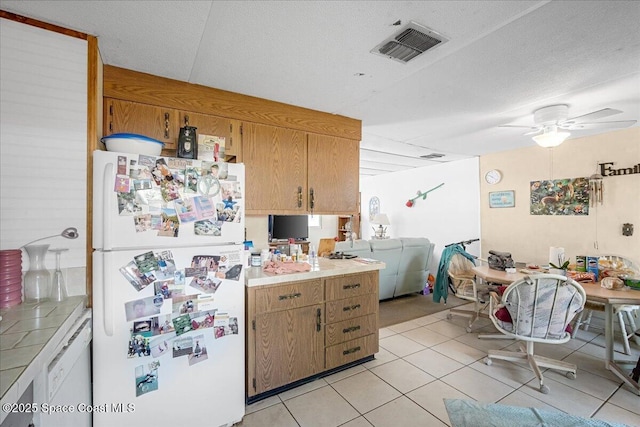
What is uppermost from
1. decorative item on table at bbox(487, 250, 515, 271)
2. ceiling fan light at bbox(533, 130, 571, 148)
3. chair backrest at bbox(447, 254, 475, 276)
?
ceiling fan light at bbox(533, 130, 571, 148)

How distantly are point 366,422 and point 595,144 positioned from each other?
13.6 ft

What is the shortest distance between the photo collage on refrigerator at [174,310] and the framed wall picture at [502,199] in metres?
4.28

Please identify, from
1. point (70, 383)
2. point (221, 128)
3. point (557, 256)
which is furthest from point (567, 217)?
point (70, 383)

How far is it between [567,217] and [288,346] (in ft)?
13.0

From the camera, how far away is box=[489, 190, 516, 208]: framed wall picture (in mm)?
4215

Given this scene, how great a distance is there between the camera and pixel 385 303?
4.15m

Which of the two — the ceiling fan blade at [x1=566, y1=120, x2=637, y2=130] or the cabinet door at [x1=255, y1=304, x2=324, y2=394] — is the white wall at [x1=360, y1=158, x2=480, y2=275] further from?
the cabinet door at [x1=255, y1=304, x2=324, y2=394]

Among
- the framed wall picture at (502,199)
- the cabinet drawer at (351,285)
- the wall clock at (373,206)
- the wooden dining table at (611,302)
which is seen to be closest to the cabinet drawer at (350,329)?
the cabinet drawer at (351,285)

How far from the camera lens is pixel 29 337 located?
3.41ft

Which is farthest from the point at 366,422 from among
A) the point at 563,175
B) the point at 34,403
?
the point at 563,175

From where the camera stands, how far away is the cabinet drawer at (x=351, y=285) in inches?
90.2

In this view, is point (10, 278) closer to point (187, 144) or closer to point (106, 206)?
point (106, 206)

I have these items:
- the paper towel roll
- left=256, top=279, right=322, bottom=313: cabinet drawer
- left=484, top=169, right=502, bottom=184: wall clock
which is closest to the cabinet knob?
left=256, top=279, right=322, bottom=313: cabinet drawer

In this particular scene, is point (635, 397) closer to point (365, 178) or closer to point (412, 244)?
point (412, 244)
